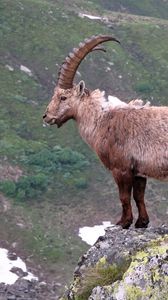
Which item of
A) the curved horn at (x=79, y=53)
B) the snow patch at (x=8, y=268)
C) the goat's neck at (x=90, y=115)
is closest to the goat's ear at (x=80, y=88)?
the goat's neck at (x=90, y=115)

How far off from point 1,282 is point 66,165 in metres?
17.8

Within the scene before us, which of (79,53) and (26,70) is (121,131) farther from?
(26,70)

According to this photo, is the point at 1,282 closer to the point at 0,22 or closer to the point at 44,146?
the point at 44,146

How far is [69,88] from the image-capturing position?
48.9ft

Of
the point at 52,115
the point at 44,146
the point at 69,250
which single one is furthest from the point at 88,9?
the point at 52,115

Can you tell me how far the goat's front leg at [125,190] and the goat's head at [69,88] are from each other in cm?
216

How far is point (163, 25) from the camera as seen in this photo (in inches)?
3241

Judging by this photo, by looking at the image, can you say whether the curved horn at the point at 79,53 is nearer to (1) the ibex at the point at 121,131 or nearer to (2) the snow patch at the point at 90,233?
(1) the ibex at the point at 121,131

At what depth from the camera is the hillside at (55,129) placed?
128ft

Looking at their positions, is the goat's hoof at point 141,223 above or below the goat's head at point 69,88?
below

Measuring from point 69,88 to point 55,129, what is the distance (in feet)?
127

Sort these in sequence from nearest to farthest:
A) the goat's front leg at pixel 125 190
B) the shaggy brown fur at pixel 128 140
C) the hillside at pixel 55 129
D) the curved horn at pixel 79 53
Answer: the shaggy brown fur at pixel 128 140 < the goat's front leg at pixel 125 190 < the curved horn at pixel 79 53 < the hillside at pixel 55 129

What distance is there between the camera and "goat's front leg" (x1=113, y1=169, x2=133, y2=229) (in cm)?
1353

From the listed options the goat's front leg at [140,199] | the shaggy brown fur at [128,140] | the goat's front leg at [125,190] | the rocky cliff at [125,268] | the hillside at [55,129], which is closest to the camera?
the rocky cliff at [125,268]
